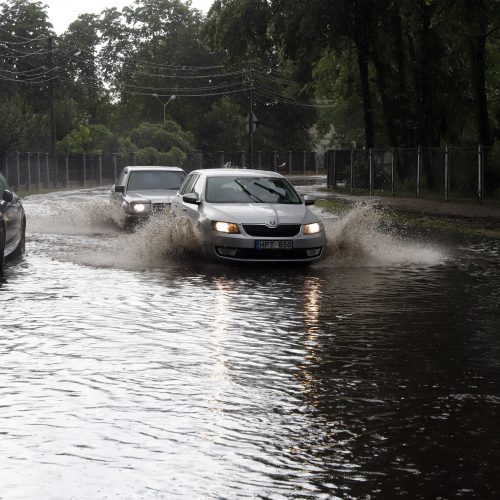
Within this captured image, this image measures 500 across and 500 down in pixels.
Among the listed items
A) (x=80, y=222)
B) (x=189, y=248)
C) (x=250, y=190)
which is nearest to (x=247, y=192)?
(x=250, y=190)

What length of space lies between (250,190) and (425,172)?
76.2ft

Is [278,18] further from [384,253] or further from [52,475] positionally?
[52,475]

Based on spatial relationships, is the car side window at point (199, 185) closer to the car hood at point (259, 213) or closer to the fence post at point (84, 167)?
the car hood at point (259, 213)

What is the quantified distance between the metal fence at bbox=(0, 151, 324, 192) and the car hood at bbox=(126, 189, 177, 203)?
33244mm

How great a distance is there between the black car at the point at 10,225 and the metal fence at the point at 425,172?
19.7 meters

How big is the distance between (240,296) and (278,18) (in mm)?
31823

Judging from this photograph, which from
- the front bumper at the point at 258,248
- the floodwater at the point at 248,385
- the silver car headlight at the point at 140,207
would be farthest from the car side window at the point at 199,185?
the silver car headlight at the point at 140,207

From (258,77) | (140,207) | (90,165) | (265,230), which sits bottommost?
(265,230)

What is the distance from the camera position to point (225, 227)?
54.5ft

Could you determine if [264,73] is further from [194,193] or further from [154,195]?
[194,193]

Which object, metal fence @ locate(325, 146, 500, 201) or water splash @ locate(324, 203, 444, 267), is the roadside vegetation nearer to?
metal fence @ locate(325, 146, 500, 201)

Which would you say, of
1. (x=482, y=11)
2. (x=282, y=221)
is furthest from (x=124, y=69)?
(x=282, y=221)

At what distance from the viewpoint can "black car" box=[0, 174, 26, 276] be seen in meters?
16.0

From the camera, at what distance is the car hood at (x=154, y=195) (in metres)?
23.8
